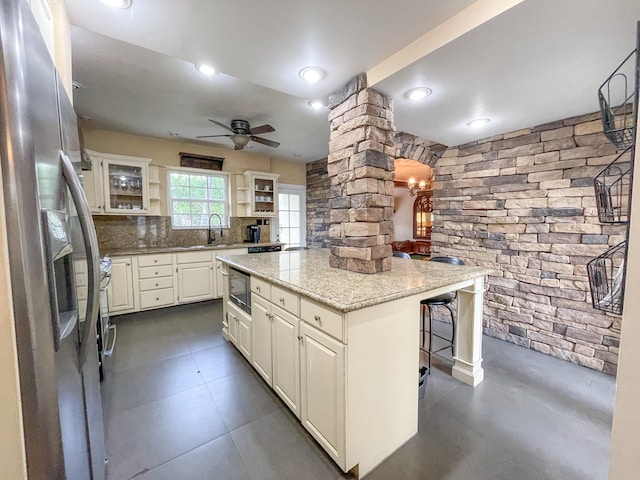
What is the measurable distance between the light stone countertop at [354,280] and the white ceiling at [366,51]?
130 centimetres

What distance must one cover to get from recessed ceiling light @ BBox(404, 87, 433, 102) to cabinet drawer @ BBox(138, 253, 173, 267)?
358 cm

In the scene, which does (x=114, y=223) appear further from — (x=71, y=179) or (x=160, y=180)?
(x=71, y=179)

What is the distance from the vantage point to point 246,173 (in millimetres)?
4660

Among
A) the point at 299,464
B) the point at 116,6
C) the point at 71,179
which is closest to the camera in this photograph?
the point at 71,179

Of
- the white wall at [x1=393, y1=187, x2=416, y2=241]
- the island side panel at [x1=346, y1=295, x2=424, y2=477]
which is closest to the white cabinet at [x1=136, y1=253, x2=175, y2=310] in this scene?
the island side panel at [x1=346, y1=295, x2=424, y2=477]

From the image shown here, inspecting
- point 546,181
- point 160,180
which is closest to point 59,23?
point 160,180

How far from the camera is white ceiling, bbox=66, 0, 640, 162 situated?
1.27 m

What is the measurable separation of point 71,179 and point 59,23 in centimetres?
113

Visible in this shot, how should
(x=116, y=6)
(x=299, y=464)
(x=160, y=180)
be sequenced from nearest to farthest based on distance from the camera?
(x=116, y=6) < (x=299, y=464) < (x=160, y=180)

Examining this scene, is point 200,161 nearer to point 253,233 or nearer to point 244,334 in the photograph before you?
point 253,233

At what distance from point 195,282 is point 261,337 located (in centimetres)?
245

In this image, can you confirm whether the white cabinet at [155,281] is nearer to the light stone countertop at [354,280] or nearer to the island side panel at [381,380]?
the light stone countertop at [354,280]

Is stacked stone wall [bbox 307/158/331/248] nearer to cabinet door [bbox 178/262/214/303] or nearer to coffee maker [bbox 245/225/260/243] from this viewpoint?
coffee maker [bbox 245/225/260/243]

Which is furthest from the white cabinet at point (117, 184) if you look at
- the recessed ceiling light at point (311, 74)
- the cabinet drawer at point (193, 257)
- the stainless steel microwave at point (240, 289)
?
the recessed ceiling light at point (311, 74)
